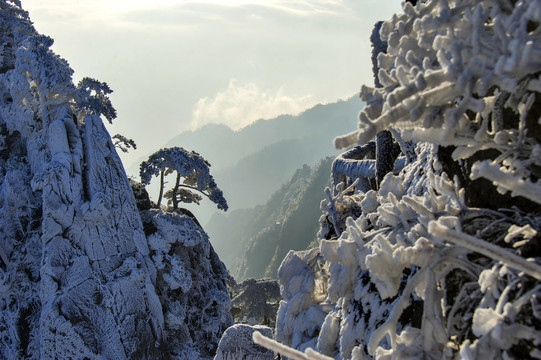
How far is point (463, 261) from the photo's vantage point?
1491mm

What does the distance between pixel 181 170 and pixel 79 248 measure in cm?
383

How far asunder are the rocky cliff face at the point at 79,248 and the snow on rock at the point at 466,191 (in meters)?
10.0

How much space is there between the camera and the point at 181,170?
43.9 ft

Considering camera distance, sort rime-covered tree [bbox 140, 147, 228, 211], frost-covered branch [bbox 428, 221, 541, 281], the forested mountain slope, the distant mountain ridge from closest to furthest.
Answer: frost-covered branch [bbox 428, 221, 541, 281] → rime-covered tree [bbox 140, 147, 228, 211] → the forested mountain slope → the distant mountain ridge

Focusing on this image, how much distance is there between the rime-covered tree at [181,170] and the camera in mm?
13352

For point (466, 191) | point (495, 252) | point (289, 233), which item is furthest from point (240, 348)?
point (289, 233)

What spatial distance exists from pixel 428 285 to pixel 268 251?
4939 centimetres

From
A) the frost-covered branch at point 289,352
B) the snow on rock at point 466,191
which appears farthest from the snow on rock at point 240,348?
the frost-covered branch at point 289,352

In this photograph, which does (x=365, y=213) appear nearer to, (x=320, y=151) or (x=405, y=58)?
(x=405, y=58)

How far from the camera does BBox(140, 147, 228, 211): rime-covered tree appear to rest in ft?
43.8

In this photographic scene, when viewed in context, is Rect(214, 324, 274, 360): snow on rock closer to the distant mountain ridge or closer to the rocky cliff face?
the rocky cliff face

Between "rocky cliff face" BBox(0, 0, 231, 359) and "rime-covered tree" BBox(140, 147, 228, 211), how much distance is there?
154cm

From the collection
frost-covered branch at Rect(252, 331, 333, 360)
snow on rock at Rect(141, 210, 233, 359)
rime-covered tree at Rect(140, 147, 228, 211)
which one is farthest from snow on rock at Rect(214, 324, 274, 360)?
rime-covered tree at Rect(140, 147, 228, 211)

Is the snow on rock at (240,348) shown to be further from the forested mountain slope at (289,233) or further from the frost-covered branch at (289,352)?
the forested mountain slope at (289,233)
